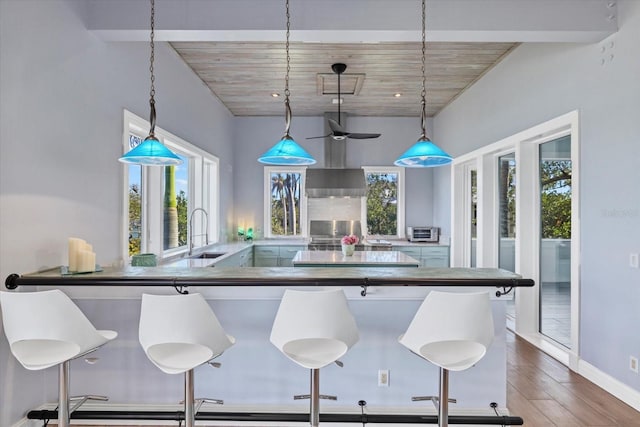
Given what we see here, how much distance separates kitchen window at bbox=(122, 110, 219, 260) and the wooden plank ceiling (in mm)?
1000

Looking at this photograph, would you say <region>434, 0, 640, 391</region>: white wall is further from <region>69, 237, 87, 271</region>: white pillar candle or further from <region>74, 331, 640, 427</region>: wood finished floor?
<region>69, 237, 87, 271</region>: white pillar candle

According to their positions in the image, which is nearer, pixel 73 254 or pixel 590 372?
pixel 73 254

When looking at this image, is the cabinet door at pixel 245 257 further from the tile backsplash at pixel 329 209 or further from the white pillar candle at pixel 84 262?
the white pillar candle at pixel 84 262

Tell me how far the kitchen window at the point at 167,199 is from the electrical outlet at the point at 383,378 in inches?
85.7

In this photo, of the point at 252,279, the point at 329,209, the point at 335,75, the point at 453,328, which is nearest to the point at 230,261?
the point at 329,209

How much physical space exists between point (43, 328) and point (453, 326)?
1.94m

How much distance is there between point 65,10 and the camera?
248cm

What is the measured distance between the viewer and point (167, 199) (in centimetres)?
426

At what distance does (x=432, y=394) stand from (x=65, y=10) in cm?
342

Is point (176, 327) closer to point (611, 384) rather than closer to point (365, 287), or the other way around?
point (365, 287)

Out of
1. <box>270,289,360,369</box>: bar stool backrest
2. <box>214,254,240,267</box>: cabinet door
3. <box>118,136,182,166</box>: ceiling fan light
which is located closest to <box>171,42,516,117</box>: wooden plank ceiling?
<box>118,136,182,166</box>: ceiling fan light

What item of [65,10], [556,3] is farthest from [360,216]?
[65,10]

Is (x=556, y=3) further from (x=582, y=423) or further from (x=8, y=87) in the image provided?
(x=8, y=87)

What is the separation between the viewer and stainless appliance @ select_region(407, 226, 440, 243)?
651 centimetres
